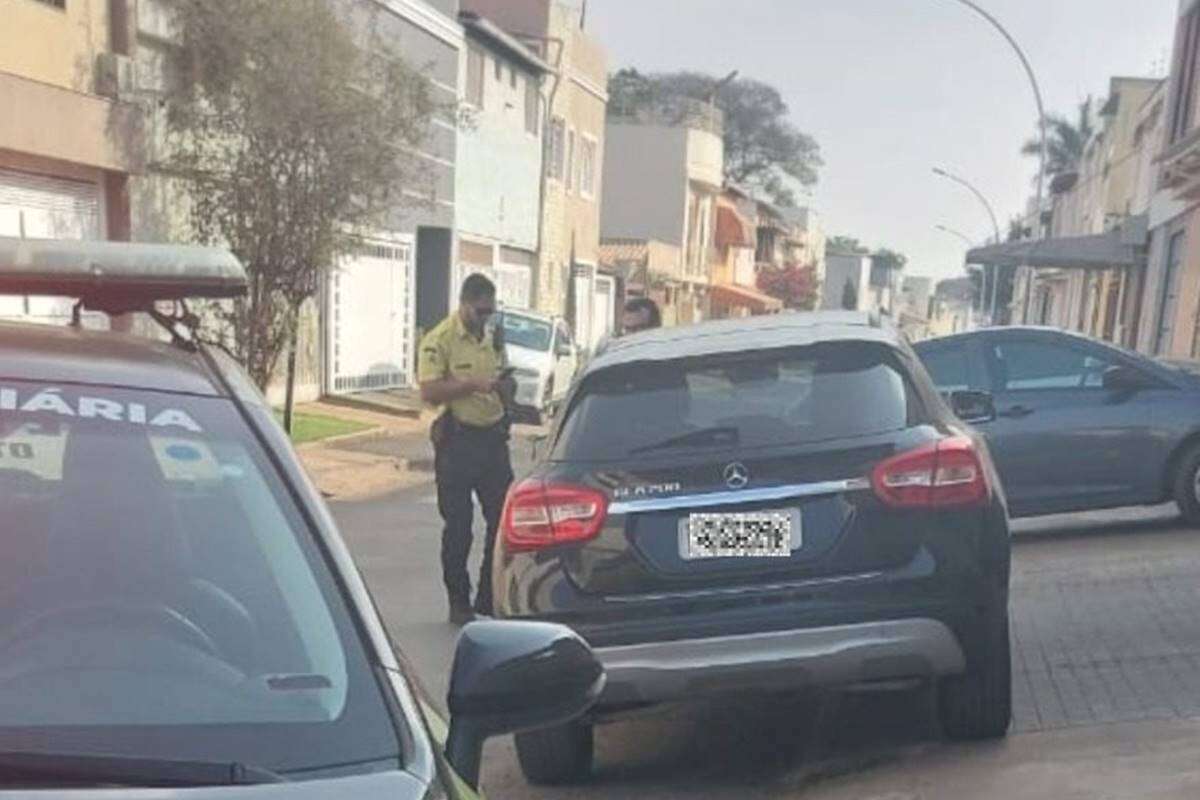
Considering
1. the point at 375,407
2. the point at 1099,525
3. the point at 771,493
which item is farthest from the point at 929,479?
the point at 375,407

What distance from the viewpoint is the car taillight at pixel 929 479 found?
4480 millimetres

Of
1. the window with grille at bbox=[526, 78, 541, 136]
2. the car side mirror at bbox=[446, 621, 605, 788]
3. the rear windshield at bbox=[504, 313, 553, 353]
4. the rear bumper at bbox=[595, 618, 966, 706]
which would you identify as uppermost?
the window with grille at bbox=[526, 78, 541, 136]

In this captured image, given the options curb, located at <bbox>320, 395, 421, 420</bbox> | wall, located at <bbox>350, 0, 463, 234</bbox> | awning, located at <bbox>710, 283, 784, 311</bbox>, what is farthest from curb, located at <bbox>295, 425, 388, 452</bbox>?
awning, located at <bbox>710, 283, 784, 311</bbox>

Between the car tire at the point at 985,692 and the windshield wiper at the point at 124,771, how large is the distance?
11.1 feet

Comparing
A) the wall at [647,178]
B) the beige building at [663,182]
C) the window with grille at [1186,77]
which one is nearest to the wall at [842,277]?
the beige building at [663,182]

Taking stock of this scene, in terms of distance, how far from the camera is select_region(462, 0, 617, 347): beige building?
32688 millimetres

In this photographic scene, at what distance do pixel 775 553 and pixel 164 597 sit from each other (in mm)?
2716

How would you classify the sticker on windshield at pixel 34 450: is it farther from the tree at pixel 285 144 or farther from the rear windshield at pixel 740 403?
the tree at pixel 285 144

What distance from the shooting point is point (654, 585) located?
4.52 meters

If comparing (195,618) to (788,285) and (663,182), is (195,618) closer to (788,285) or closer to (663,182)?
(663,182)

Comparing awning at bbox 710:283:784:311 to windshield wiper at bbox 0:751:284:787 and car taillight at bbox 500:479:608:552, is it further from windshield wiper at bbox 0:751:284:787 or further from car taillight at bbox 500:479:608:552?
windshield wiper at bbox 0:751:284:787

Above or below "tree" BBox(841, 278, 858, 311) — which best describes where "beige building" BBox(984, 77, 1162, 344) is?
above

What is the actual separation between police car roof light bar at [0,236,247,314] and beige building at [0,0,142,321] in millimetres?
10318

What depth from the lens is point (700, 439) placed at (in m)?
4.71
